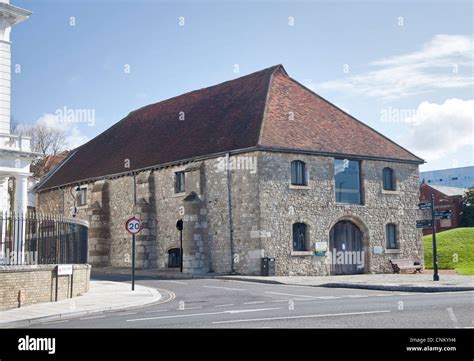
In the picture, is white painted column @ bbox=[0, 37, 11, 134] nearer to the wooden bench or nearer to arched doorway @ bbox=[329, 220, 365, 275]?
arched doorway @ bbox=[329, 220, 365, 275]

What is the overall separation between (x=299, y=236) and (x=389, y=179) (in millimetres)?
7279

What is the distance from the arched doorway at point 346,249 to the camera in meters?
33.8

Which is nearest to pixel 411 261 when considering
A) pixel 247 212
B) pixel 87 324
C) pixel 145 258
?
pixel 247 212

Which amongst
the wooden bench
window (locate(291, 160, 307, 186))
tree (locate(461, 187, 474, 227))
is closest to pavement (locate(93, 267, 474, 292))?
the wooden bench

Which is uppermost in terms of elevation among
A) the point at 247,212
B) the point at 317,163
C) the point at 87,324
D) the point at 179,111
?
the point at 179,111

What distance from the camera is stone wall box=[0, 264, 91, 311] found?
690 inches

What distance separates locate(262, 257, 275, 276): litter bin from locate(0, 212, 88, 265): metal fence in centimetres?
1129

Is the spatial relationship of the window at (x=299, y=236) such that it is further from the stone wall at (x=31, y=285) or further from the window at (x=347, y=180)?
the stone wall at (x=31, y=285)

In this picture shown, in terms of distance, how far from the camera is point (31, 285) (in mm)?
18469

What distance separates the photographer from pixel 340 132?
3556cm

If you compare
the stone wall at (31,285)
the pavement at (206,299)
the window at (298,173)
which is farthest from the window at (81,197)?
the stone wall at (31,285)

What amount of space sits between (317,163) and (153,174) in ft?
33.0

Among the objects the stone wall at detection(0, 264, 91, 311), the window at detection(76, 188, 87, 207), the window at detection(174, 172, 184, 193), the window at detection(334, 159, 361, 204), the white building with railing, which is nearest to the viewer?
the stone wall at detection(0, 264, 91, 311)
